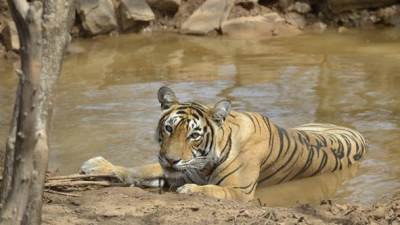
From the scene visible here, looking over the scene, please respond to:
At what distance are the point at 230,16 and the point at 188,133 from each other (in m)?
7.51

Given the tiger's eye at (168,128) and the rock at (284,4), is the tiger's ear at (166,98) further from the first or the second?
the rock at (284,4)

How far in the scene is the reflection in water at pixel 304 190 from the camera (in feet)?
17.0

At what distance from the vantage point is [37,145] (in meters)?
2.85

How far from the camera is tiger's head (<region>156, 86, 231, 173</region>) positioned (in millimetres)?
4707

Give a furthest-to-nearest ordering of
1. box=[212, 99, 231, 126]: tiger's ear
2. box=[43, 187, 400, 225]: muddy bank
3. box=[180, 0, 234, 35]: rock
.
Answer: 1. box=[180, 0, 234, 35]: rock
2. box=[212, 99, 231, 126]: tiger's ear
3. box=[43, 187, 400, 225]: muddy bank

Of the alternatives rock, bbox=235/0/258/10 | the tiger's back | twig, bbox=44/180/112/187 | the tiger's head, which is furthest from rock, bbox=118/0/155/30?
twig, bbox=44/180/112/187

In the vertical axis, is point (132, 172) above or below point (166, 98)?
below

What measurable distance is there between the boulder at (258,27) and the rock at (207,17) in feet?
0.54

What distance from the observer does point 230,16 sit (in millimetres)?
12172

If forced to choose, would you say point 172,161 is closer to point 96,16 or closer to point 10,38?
point 10,38

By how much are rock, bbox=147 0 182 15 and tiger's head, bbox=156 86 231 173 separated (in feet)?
24.4

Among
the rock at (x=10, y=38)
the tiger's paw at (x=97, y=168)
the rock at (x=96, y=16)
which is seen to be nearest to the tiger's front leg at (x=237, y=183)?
the tiger's paw at (x=97, y=168)

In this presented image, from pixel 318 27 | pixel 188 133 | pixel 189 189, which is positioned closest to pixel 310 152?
pixel 188 133

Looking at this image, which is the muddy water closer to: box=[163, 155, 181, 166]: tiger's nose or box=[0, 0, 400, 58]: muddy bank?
box=[0, 0, 400, 58]: muddy bank
